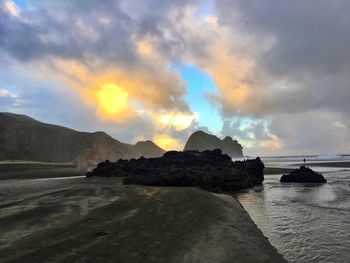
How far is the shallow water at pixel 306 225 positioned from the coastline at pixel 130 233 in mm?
1471

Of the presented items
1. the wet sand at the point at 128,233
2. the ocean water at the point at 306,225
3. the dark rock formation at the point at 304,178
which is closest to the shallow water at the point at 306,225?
the ocean water at the point at 306,225

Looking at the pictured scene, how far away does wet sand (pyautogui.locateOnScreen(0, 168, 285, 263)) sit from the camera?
1065 centimetres

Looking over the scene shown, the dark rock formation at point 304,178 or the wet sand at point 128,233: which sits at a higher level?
the dark rock formation at point 304,178

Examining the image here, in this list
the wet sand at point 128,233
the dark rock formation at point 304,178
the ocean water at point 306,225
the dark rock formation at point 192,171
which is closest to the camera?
the wet sand at point 128,233

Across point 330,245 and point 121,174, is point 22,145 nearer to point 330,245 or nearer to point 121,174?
point 121,174

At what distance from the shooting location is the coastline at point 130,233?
10.7 metres

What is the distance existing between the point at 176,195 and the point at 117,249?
1373 centimetres

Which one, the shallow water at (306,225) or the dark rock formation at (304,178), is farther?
the dark rock formation at (304,178)

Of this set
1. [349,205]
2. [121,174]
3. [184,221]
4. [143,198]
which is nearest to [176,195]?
[143,198]

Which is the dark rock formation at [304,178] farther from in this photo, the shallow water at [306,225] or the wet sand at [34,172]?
the wet sand at [34,172]

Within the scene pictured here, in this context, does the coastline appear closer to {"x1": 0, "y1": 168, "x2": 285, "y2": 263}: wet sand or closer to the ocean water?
{"x1": 0, "y1": 168, "x2": 285, "y2": 263}: wet sand

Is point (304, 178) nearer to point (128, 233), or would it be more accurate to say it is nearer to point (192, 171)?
point (192, 171)

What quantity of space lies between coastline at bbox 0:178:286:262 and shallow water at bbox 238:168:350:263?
1471mm

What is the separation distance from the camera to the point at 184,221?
642 inches
